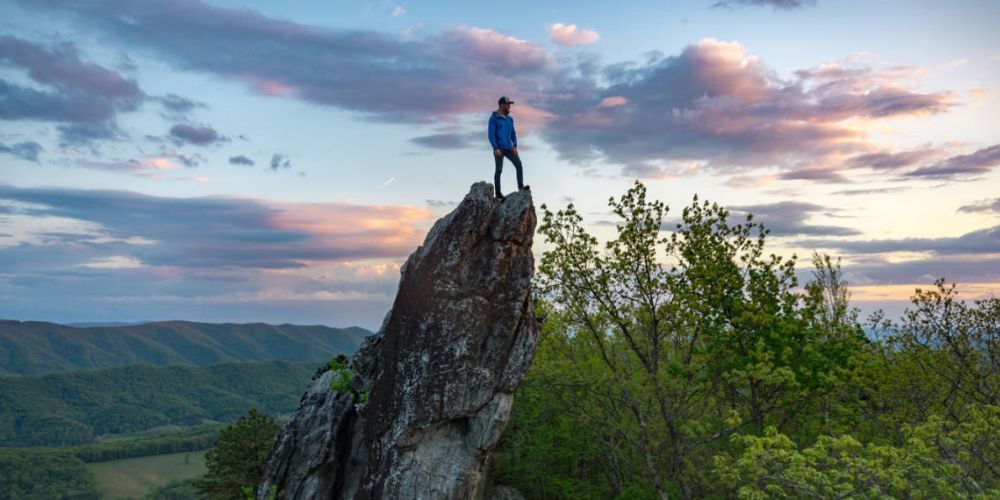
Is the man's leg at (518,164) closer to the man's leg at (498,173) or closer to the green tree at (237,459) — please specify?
the man's leg at (498,173)

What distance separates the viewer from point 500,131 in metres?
26.9

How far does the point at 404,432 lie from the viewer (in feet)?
84.0

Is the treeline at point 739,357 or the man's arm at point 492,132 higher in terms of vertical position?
the man's arm at point 492,132

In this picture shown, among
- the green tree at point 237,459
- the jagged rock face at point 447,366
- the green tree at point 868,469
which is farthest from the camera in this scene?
the green tree at point 237,459

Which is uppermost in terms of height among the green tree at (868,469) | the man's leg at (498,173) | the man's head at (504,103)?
the man's head at (504,103)

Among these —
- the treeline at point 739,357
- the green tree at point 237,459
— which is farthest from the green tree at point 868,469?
the green tree at point 237,459

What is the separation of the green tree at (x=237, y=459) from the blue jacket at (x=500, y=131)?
127 feet

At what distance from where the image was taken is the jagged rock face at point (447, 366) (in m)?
25.8

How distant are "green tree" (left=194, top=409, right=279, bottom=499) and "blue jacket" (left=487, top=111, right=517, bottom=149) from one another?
1522 inches

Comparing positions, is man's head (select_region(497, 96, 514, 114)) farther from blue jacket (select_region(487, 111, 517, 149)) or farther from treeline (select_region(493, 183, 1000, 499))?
treeline (select_region(493, 183, 1000, 499))

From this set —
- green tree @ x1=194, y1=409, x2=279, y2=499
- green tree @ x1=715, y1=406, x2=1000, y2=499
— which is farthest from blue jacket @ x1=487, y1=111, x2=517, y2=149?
green tree @ x1=194, y1=409, x2=279, y2=499

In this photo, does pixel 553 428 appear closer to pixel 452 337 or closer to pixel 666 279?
pixel 666 279

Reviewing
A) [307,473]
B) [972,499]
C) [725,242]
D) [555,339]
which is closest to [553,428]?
[555,339]

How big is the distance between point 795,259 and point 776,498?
15814 millimetres
